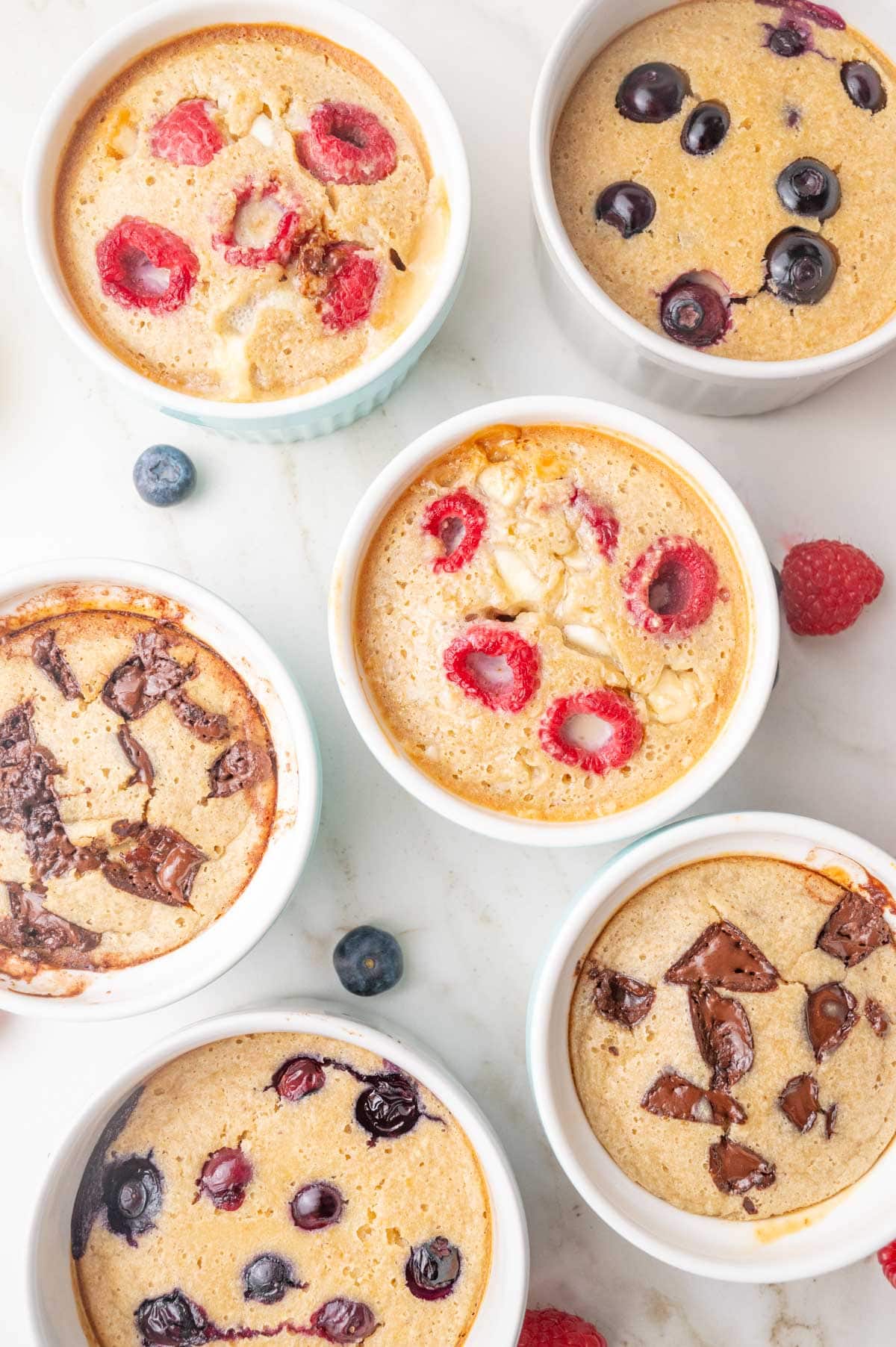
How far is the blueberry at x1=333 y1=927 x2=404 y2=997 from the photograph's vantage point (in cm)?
213

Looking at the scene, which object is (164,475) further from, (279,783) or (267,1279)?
(267,1279)

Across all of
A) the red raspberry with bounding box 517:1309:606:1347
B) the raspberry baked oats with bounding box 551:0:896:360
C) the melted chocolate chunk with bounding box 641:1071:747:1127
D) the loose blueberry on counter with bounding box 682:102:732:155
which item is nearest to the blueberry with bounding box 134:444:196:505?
the raspberry baked oats with bounding box 551:0:896:360

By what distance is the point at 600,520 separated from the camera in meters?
1.83

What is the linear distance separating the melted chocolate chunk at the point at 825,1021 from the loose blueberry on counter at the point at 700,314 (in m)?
1.14

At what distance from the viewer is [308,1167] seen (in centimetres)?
197

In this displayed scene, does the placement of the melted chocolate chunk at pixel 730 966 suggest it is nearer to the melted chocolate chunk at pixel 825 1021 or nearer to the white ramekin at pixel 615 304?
the melted chocolate chunk at pixel 825 1021

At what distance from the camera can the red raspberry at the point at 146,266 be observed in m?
1.88

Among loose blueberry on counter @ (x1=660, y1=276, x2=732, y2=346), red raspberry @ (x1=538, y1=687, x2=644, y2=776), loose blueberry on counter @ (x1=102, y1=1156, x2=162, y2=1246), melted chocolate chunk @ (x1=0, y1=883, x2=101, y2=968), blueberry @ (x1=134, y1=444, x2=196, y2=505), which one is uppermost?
loose blueberry on counter @ (x1=660, y1=276, x2=732, y2=346)

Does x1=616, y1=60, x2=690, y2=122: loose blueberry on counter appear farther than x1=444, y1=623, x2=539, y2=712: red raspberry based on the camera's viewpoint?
Yes

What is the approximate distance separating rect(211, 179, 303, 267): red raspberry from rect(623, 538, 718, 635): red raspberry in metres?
0.80

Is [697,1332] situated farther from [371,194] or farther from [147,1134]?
[371,194]

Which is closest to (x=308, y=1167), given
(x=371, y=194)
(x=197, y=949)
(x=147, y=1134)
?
(x=147, y=1134)

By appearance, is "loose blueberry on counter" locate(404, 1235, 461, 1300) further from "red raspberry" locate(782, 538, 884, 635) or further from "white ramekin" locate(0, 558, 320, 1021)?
"red raspberry" locate(782, 538, 884, 635)

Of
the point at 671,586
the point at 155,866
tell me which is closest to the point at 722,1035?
the point at 671,586
